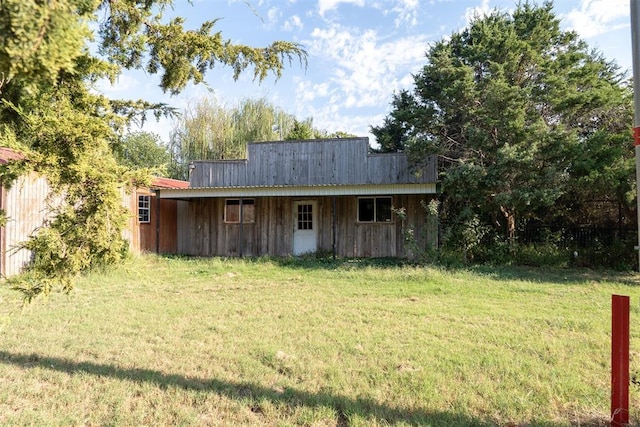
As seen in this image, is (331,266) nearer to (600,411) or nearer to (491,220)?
(491,220)

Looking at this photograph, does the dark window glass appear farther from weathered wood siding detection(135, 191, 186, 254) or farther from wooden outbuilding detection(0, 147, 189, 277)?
weathered wood siding detection(135, 191, 186, 254)

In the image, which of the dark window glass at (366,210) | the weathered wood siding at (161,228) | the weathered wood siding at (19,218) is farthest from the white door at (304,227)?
the weathered wood siding at (19,218)

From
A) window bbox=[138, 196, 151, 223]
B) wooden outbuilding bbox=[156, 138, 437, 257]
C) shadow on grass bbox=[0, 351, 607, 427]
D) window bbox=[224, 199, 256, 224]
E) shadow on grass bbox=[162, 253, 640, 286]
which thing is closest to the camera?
shadow on grass bbox=[0, 351, 607, 427]

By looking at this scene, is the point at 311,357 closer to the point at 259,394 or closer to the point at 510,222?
the point at 259,394

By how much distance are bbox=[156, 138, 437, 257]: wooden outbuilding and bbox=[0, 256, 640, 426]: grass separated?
5711mm

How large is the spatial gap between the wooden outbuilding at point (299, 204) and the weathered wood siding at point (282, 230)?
0.03 metres

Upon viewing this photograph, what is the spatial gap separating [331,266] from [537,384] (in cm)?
807

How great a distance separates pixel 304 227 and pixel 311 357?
1031 centimetres

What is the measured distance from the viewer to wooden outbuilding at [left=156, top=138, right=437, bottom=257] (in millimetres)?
13266

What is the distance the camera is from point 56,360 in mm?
3988

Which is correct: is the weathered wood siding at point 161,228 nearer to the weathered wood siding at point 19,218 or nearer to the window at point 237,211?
the window at point 237,211

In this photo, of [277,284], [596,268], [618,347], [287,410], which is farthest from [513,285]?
[287,410]

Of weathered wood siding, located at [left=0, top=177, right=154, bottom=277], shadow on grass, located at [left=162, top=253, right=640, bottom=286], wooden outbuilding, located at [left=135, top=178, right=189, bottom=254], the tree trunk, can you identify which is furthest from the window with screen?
the tree trunk

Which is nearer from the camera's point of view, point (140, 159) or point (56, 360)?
point (56, 360)
